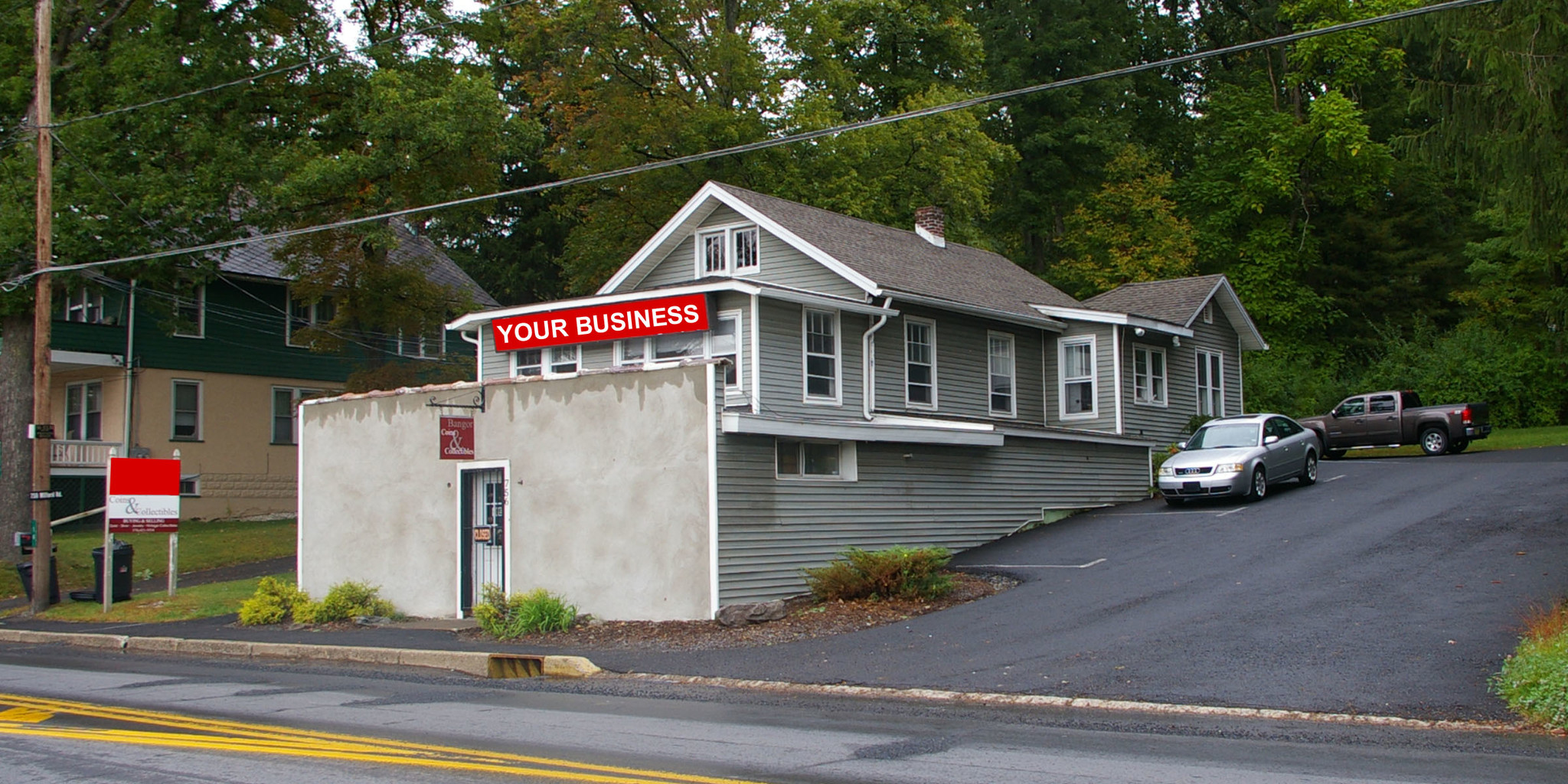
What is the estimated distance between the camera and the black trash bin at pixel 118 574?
23078 mm

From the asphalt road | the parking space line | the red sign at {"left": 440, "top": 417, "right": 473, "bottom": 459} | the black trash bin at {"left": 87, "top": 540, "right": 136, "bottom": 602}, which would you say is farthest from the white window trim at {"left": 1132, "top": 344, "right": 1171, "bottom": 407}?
the black trash bin at {"left": 87, "top": 540, "right": 136, "bottom": 602}

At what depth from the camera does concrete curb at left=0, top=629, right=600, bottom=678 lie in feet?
49.3

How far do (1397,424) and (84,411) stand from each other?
117ft

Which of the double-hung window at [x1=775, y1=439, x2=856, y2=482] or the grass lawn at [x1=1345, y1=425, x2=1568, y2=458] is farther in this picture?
the grass lawn at [x1=1345, y1=425, x2=1568, y2=458]

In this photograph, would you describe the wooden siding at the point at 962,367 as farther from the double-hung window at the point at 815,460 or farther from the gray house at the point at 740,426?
the double-hung window at the point at 815,460

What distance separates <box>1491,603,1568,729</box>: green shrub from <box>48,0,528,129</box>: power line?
78.0 ft

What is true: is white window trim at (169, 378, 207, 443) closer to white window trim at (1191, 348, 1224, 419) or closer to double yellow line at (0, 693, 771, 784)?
double yellow line at (0, 693, 771, 784)

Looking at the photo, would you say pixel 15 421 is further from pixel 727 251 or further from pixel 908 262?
pixel 908 262

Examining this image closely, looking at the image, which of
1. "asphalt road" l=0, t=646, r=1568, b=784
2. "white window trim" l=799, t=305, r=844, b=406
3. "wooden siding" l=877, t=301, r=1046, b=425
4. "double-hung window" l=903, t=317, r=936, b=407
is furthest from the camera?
"double-hung window" l=903, t=317, r=936, b=407

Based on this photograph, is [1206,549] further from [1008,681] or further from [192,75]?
[192,75]

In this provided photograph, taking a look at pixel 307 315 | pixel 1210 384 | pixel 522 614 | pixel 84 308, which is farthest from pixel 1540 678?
pixel 84 308

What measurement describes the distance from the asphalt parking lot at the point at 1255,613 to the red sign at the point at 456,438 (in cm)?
504

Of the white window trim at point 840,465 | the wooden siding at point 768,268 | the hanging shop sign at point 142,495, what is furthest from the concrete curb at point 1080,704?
the hanging shop sign at point 142,495

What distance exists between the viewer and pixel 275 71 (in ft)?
87.6
